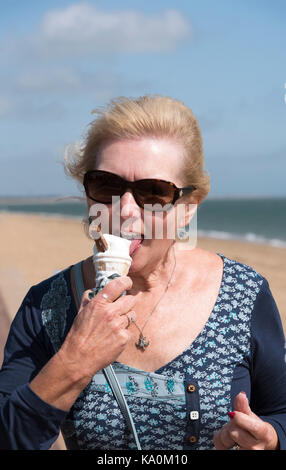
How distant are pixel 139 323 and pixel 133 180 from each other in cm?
68

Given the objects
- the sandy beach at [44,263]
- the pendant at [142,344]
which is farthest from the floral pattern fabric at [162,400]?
the sandy beach at [44,263]

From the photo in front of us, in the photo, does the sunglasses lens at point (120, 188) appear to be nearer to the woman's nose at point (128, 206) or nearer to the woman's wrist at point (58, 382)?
the woman's nose at point (128, 206)

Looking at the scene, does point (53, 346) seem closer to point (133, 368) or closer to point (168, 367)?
point (133, 368)

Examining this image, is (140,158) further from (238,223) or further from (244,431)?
(238,223)

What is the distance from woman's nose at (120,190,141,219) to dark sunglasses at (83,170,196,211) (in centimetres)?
2

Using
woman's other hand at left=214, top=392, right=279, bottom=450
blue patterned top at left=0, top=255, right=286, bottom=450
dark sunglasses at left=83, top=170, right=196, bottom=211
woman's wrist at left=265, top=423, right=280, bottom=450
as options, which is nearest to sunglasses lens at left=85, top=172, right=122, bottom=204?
dark sunglasses at left=83, top=170, right=196, bottom=211

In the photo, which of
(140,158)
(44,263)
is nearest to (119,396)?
(140,158)

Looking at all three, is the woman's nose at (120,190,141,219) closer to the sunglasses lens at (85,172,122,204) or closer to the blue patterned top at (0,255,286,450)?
the sunglasses lens at (85,172,122,204)

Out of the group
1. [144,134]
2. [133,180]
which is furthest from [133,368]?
[144,134]

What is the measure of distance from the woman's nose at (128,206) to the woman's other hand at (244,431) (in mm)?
875

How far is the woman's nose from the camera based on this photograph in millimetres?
2252

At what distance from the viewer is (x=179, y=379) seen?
220 centimetres

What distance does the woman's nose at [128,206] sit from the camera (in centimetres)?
225

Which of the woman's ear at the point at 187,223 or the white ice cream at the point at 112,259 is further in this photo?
the woman's ear at the point at 187,223
